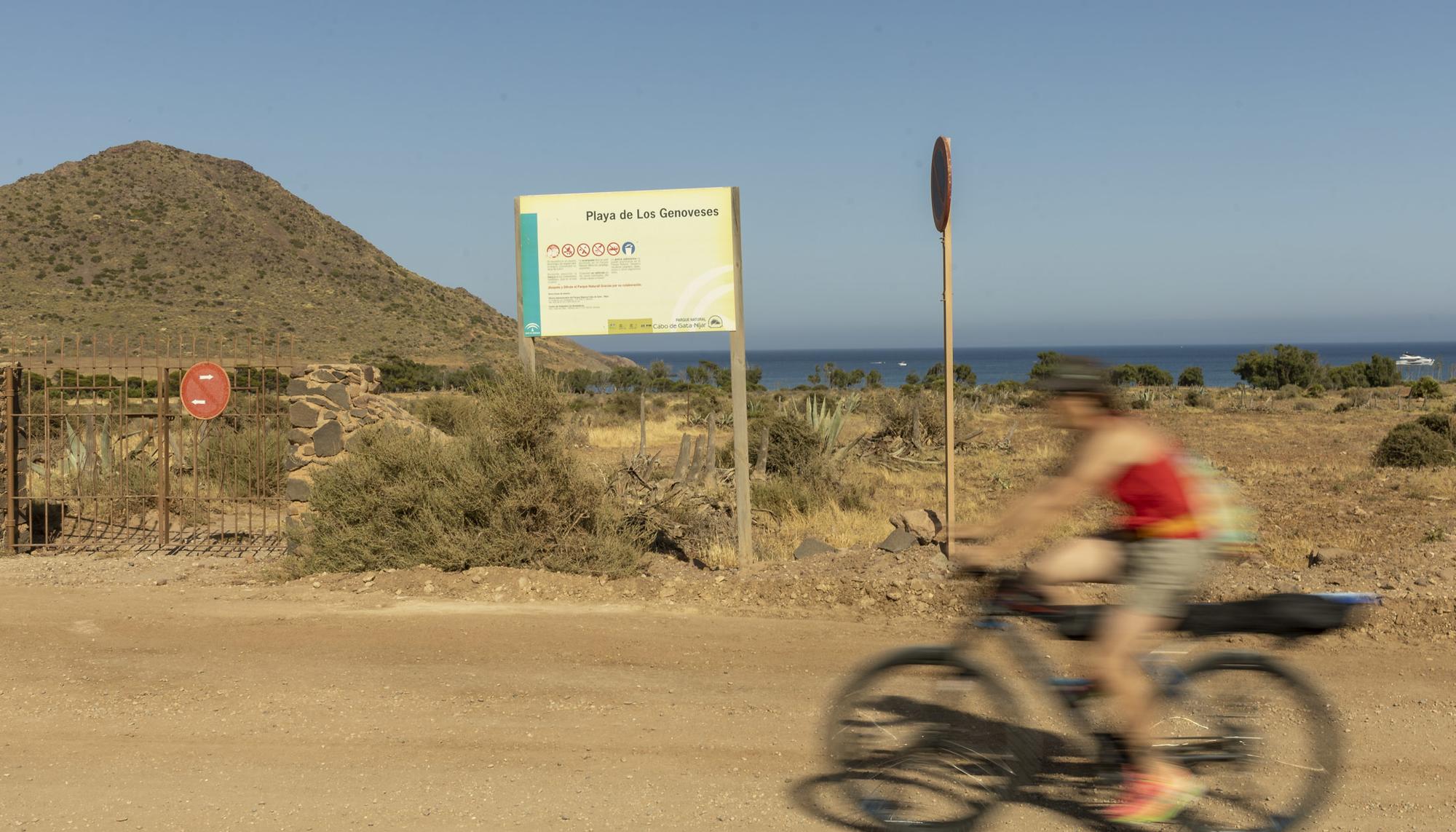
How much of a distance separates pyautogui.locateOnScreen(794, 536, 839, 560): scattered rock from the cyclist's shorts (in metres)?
6.16

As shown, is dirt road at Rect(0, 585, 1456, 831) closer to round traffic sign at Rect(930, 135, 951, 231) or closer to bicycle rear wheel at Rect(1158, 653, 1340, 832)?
bicycle rear wheel at Rect(1158, 653, 1340, 832)

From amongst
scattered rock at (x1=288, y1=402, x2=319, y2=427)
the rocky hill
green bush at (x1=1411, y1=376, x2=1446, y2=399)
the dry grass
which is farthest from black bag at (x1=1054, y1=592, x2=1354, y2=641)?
the rocky hill

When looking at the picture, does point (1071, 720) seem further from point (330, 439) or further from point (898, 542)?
point (330, 439)

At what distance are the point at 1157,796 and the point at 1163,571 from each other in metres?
0.84

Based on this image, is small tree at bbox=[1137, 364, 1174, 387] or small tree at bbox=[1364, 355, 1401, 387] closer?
small tree at bbox=[1364, 355, 1401, 387]

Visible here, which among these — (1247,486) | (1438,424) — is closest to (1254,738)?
(1247,486)

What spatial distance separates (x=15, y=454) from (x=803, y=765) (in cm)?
1025

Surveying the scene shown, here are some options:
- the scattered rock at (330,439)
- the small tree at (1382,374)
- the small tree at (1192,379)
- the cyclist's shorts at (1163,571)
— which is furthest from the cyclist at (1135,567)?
the small tree at (1192,379)

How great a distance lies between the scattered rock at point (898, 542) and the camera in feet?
31.9

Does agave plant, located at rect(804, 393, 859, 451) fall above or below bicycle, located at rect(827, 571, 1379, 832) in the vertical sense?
above

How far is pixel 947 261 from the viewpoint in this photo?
356 inches

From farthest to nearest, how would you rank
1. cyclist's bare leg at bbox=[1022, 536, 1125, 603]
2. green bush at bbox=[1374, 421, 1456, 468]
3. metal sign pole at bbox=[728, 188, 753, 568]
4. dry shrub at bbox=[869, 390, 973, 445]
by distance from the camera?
dry shrub at bbox=[869, 390, 973, 445] < green bush at bbox=[1374, 421, 1456, 468] < metal sign pole at bbox=[728, 188, 753, 568] < cyclist's bare leg at bbox=[1022, 536, 1125, 603]

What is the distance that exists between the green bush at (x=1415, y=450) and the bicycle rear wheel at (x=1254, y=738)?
15658 millimetres

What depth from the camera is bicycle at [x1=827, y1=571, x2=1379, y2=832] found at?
3885 mm
